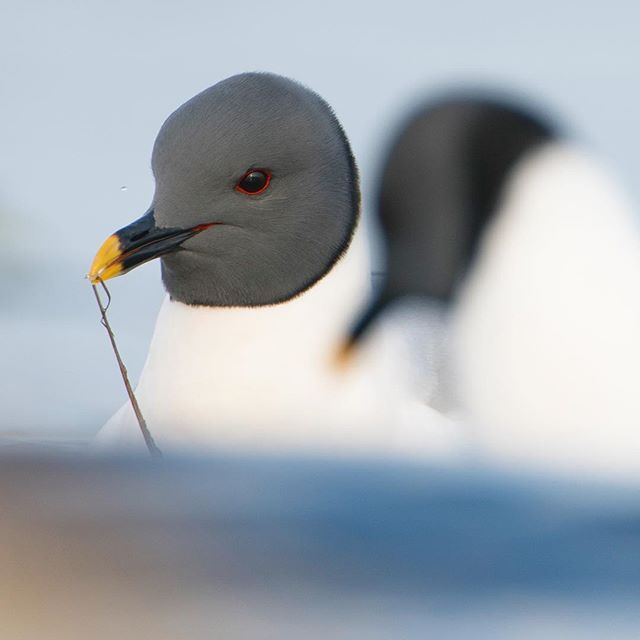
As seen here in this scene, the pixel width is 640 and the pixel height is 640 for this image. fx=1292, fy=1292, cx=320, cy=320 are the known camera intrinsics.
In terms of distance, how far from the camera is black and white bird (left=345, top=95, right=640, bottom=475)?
2453mm

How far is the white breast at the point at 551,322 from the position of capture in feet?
7.97

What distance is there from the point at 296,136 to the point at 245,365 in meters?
0.49

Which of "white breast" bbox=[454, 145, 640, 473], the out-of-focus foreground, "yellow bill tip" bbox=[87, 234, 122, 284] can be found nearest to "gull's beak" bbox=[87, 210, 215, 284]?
"yellow bill tip" bbox=[87, 234, 122, 284]

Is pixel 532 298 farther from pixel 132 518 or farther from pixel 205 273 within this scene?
pixel 132 518

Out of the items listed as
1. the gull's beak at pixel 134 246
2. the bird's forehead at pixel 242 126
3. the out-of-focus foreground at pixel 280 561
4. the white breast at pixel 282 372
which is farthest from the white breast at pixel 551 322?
the out-of-focus foreground at pixel 280 561

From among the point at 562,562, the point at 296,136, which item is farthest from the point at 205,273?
the point at 562,562

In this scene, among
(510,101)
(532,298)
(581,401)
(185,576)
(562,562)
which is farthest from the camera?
(510,101)

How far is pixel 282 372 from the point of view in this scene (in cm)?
263

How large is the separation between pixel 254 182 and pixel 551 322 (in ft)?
2.30

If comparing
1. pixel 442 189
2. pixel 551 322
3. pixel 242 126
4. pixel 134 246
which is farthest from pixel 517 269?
pixel 134 246

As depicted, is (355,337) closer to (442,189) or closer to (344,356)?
(344,356)

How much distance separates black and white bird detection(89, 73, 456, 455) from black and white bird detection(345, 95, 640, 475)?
0.11m

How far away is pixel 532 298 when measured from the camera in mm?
2596

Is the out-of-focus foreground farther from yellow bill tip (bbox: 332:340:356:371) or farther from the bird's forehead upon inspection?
the bird's forehead
